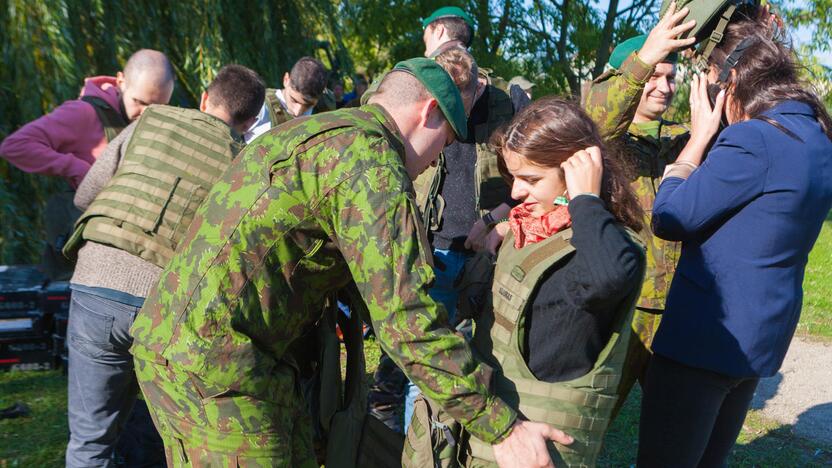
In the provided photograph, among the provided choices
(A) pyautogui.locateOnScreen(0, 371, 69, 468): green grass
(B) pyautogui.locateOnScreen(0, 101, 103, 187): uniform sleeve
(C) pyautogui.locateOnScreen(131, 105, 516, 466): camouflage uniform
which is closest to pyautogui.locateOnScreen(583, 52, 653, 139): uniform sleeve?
(C) pyautogui.locateOnScreen(131, 105, 516, 466): camouflage uniform

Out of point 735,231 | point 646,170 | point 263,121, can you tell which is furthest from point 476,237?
point 263,121

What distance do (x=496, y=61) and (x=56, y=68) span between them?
9.64 meters

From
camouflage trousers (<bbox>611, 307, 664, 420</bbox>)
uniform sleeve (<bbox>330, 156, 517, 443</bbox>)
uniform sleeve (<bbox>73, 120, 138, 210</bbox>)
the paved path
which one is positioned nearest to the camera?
uniform sleeve (<bbox>330, 156, 517, 443</bbox>)

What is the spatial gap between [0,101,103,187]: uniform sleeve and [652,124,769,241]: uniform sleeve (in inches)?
110

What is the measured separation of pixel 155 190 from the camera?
270 cm

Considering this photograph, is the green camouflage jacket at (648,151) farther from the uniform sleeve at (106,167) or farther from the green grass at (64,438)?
the uniform sleeve at (106,167)

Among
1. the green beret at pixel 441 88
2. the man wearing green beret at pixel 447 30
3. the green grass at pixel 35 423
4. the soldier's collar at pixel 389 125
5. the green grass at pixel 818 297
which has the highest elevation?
the man wearing green beret at pixel 447 30

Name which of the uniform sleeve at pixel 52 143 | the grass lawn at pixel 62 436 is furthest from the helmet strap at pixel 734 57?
the uniform sleeve at pixel 52 143

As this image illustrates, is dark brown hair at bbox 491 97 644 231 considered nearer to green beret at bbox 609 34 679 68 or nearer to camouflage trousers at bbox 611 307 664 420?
camouflage trousers at bbox 611 307 664 420

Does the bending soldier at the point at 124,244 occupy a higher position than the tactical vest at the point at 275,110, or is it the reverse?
the tactical vest at the point at 275,110

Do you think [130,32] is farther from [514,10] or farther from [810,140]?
[514,10]

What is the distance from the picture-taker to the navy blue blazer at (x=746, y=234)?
2.24 meters

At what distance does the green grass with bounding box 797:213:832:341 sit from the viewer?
724 cm

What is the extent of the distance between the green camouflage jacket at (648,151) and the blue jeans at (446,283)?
877 millimetres
